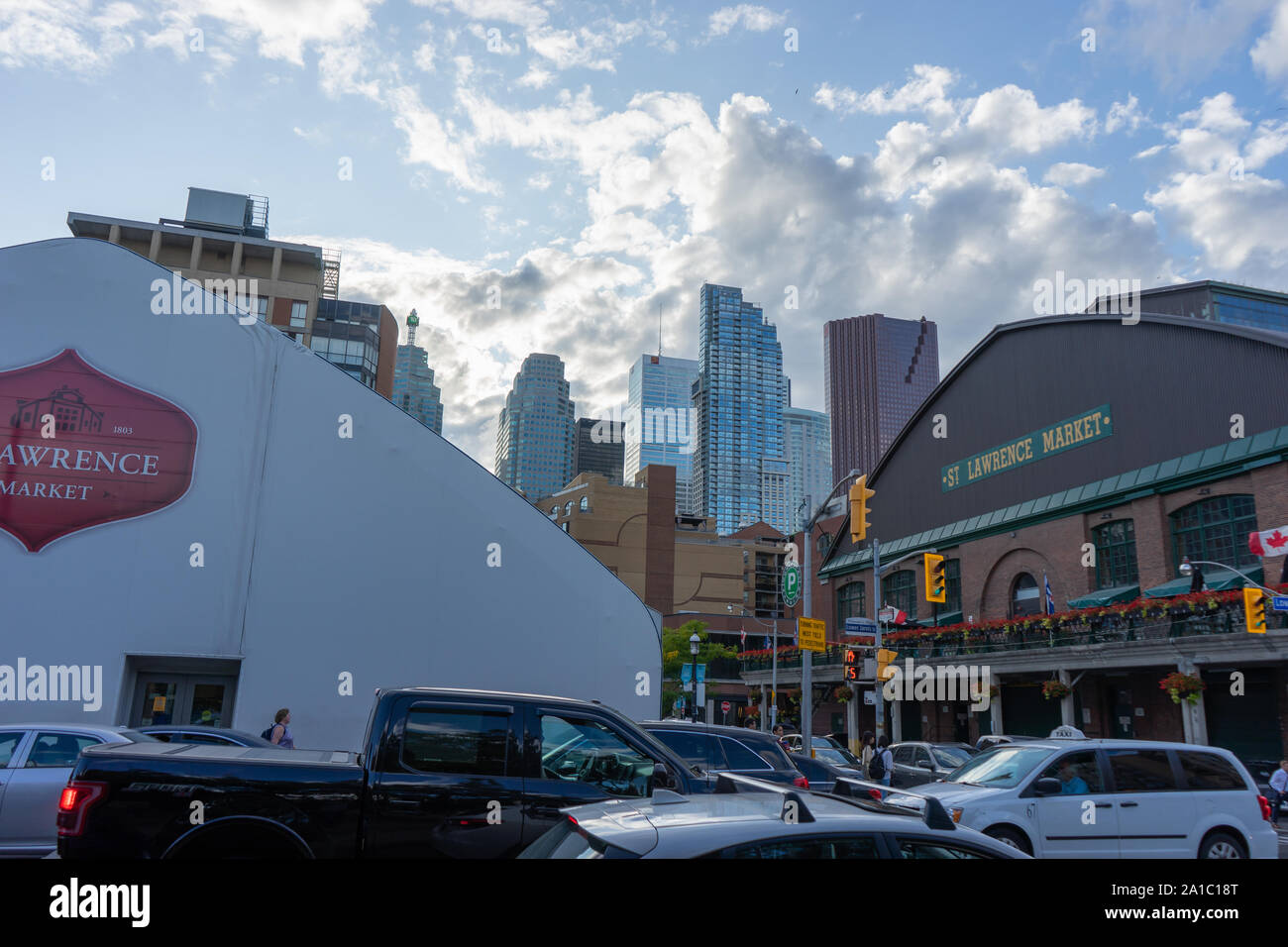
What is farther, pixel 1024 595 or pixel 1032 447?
pixel 1032 447

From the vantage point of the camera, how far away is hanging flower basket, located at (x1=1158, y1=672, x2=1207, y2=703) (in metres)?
27.8

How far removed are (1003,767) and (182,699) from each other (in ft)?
53.8

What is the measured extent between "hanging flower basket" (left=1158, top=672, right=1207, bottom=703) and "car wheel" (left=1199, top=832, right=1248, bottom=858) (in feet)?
64.3

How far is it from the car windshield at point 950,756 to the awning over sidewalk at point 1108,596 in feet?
46.0

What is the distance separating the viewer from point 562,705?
7480 millimetres

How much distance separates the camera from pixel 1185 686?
27875mm

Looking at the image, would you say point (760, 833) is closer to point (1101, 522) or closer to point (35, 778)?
point (35, 778)

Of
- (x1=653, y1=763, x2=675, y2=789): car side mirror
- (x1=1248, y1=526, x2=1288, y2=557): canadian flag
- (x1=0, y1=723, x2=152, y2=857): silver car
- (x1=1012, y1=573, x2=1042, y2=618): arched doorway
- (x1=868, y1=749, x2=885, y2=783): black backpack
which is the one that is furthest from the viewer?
(x1=1012, y1=573, x2=1042, y2=618): arched doorway

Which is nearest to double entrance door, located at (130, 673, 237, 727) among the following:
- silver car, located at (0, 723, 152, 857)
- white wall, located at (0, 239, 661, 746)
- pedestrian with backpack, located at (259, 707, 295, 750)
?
white wall, located at (0, 239, 661, 746)

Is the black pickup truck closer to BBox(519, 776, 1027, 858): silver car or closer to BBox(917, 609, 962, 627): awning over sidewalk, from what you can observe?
BBox(519, 776, 1027, 858): silver car

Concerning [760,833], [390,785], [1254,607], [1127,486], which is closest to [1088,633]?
[1127,486]
